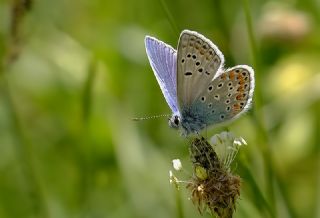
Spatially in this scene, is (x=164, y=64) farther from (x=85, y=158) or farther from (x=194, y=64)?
(x=85, y=158)

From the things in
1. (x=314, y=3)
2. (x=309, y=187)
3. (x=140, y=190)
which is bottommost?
(x=309, y=187)

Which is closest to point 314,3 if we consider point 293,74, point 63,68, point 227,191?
point 293,74

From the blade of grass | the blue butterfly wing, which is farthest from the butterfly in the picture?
the blade of grass

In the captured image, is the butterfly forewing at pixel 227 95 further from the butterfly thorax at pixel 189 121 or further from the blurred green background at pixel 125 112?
the blurred green background at pixel 125 112

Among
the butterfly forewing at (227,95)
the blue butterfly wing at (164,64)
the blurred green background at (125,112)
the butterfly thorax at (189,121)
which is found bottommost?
the blurred green background at (125,112)

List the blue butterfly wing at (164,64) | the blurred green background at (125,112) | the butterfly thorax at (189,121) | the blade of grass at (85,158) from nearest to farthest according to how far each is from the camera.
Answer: the blue butterfly wing at (164,64) < the butterfly thorax at (189,121) < the blade of grass at (85,158) < the blurred green background at (125,112)

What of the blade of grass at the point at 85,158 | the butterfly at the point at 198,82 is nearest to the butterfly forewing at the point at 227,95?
the butterfly at the point at 198,82

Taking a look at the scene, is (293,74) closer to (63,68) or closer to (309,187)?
(309,187)

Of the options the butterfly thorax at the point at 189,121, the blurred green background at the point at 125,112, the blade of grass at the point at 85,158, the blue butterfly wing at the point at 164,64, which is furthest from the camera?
the blurred green background at the point at 125,112
